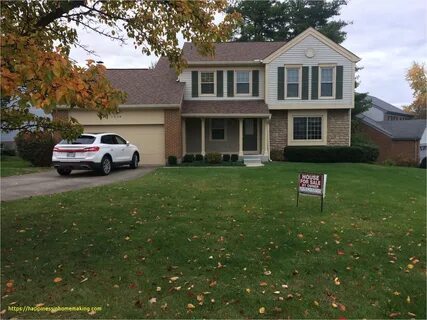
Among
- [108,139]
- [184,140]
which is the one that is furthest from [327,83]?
[108,139]

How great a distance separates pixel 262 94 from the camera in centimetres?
2448

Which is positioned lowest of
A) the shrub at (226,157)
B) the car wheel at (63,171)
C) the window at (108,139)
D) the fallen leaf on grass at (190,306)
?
the fallen leaf on grass at (190,306)

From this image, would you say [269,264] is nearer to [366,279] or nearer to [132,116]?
[366,279]

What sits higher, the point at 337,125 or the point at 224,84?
the point at 224,84

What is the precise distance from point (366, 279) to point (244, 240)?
195 cm

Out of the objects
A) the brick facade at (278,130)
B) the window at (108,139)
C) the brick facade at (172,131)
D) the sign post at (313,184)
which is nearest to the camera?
the sign post at (313,184)

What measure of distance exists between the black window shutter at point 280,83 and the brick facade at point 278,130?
108 cm

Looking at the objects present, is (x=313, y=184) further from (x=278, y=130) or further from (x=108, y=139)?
(x=278, y=130)

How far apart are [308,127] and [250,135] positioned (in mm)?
3399

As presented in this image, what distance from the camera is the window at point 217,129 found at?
25.0 metres

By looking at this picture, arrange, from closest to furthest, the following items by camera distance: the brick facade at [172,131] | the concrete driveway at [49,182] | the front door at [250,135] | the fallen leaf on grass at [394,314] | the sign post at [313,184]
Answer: the fallen leaf on grass at [394,314], the sign post at [313,184], the concrete driveway at [49,182], the brick facade at [172,131], the front door at [250,135]

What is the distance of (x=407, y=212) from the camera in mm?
8859

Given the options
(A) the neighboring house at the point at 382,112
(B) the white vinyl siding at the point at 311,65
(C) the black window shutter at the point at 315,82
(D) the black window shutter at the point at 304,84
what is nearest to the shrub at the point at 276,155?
(B) the white vinyl siding at the point at 311,65

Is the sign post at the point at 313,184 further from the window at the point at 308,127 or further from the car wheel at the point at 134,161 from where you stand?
the window at the point at 308,127
